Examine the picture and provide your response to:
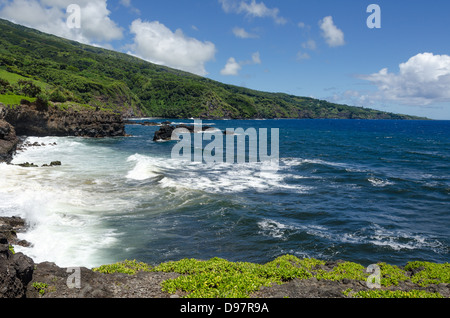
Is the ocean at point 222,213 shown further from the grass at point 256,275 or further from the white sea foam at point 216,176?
the grass at point 256,275

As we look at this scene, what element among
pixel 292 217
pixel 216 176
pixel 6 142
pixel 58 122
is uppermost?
pixel 58 122

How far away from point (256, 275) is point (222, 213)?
13429 millimetres

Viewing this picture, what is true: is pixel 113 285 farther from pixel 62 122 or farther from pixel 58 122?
pixel 62 122

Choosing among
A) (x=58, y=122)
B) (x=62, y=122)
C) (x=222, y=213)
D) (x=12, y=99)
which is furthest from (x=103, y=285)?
(x=62, y=122)

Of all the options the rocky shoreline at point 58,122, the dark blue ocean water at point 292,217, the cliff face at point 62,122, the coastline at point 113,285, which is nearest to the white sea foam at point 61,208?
the dark blue ocean water at point 292,217

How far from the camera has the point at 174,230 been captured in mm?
21844

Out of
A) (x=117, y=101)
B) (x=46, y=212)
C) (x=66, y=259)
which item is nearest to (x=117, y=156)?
(x=46, y=212)

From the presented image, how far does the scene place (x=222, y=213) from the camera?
25.8 meters

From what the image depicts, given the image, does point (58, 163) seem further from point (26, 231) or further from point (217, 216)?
point (217, 216)

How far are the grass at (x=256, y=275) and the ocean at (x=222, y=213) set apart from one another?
363 centimetres

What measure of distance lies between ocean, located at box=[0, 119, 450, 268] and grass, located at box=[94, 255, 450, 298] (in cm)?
363

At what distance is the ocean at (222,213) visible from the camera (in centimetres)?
1867

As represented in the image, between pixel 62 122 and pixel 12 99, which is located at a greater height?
pixel 12 99
